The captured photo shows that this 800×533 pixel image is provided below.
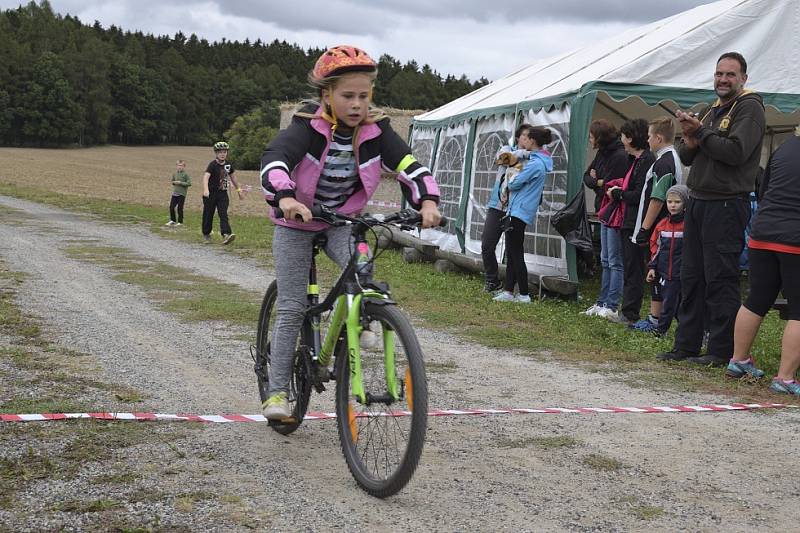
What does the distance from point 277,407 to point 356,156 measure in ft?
4.19

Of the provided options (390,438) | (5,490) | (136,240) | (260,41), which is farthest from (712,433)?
(260,41)

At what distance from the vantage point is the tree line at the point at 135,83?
335 feet

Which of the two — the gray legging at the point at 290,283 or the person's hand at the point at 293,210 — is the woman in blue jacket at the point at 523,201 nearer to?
the gray legging at the point at 290,283

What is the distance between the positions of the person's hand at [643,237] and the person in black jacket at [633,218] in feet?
1.13

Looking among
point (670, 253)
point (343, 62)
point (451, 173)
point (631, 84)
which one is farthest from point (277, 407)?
point (451, 173)

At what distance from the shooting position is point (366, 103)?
4199mm

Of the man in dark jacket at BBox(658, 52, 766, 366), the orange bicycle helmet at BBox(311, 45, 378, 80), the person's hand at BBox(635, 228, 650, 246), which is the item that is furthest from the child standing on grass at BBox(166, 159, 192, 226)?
the orange bicycle helmet at BBox(311, 45, 378, 80)

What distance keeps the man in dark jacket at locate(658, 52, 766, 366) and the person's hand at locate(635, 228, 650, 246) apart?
142 centimetres

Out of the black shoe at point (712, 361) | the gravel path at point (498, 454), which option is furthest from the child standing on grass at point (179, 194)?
the black shoe at point (712, 361)

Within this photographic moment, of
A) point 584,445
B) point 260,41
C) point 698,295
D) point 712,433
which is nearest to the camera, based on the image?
point 584,445

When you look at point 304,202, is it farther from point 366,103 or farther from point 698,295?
point 698,295

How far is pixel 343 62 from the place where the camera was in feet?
13.5

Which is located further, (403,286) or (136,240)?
(136,240)

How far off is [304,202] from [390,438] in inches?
48.3
